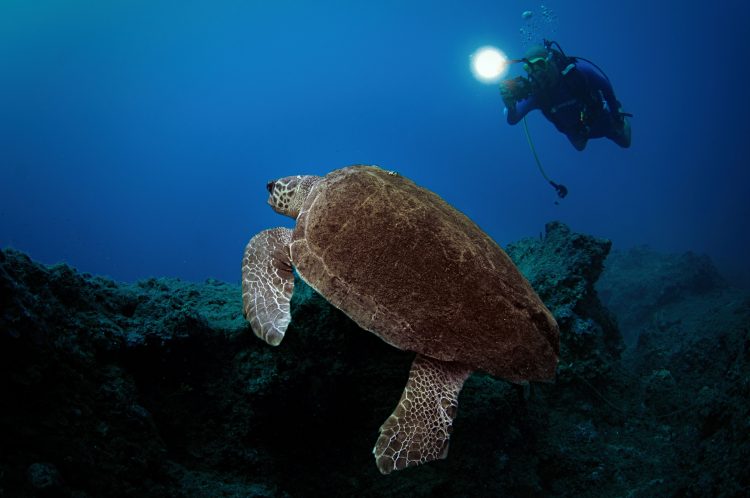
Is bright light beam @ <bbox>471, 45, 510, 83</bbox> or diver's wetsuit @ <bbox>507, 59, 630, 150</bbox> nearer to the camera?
diver's wetsuit @ <bbox>507, 59, 630, 150</bbox>

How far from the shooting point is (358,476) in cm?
295

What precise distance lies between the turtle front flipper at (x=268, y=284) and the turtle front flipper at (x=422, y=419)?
1.12 m

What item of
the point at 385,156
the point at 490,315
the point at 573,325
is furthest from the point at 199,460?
the point at 385,156

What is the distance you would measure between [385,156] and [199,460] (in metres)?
107

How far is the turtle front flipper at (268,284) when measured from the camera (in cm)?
281

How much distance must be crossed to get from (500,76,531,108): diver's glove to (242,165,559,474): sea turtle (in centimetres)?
880

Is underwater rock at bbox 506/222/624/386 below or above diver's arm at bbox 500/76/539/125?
below

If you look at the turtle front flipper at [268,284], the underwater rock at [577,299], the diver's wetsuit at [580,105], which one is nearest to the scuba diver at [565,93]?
the diver's wetsuit at [580,105]

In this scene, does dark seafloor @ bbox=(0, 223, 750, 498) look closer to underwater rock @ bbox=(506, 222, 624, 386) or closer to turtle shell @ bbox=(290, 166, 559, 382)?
underwater rock @ bbox=(506, 222, 624, 386)

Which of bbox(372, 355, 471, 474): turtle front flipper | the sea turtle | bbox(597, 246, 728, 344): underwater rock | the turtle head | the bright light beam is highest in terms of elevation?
the bright light beam

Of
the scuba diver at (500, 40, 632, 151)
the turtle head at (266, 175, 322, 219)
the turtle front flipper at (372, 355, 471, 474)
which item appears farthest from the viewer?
the scuba diver at (500, 40, 632, 151)

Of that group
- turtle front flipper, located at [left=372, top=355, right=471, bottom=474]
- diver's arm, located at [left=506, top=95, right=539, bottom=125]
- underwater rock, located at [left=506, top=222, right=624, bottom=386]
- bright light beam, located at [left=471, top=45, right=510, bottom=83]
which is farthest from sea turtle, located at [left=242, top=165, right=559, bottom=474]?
bright light beam, located at [left=471, top=45, right=510, bottom=83]

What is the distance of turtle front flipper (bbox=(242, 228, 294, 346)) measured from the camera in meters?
2.81

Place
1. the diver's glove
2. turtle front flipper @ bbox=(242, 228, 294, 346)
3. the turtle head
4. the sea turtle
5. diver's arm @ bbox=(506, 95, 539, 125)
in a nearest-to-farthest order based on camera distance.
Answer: the sea turtle, turtle front flipper @ bbox=(242, 228, 294, 346), the turtle head, the diver's glove, diver's arm @ bbox=(506, 95, 539, 125)
